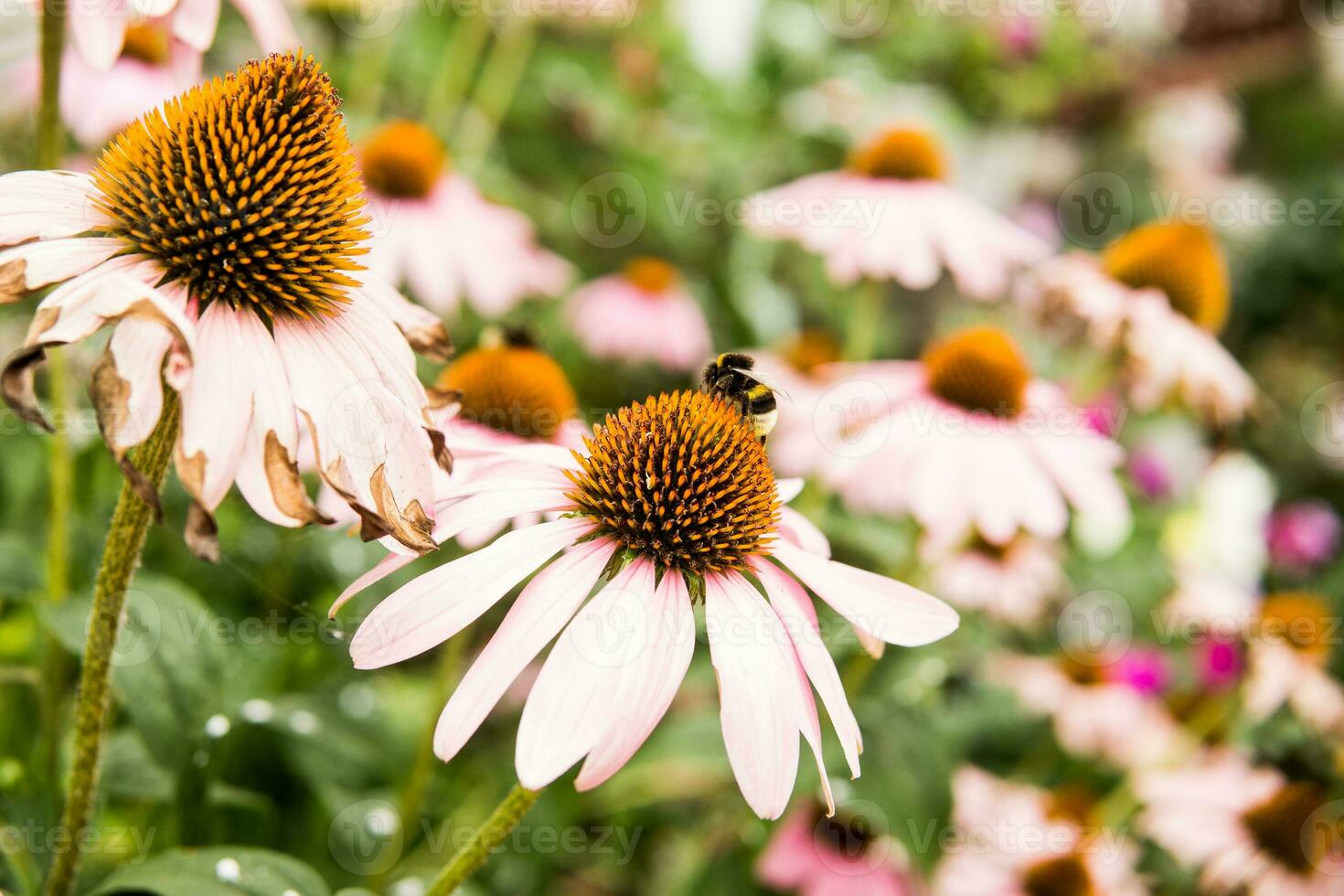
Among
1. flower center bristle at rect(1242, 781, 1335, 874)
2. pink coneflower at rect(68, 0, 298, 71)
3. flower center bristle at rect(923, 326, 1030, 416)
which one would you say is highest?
pink coneflower at rect(68, 0, 298, 71)

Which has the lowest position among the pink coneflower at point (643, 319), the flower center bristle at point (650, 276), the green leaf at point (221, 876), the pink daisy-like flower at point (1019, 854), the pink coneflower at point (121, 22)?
the pink daisy-like flower at point (1019, 854)

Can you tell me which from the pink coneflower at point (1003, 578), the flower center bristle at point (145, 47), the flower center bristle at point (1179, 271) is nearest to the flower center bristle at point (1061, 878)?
the pink coneflower at point (1003, 578)

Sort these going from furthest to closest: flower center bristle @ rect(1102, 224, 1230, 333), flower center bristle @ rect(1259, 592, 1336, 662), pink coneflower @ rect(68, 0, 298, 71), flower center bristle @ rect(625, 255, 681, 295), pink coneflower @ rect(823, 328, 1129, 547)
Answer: flower center bristle @ rect(625, 255, 681, 295)
flower center bristle @ rect(1259, 592, 1336, 662)
flower center bristle @ rect(1102, 224, 1230, 333)
pink coneflower @ rect(823, 328, 1129, 547)
pink coneflower @ rect(68, 0, 298, 71)

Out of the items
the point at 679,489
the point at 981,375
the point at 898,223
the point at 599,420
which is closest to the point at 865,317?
the point at 898,223

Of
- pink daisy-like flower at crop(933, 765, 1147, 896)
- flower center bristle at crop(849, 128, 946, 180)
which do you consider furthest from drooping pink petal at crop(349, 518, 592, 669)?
flower center bristle at crop(849, 128, 946, 180)

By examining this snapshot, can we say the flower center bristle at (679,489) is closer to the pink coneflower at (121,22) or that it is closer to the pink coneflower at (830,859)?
the pink coneflower at (121,22)

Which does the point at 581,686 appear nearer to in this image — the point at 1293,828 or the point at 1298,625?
the point at 1293,828

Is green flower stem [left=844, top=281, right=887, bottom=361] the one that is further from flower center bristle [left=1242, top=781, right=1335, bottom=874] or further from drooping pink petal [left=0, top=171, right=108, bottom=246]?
drooping pink petal [left=0, top=171, right=108, bottom=246]

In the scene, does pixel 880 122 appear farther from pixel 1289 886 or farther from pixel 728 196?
pixel 1289 886
